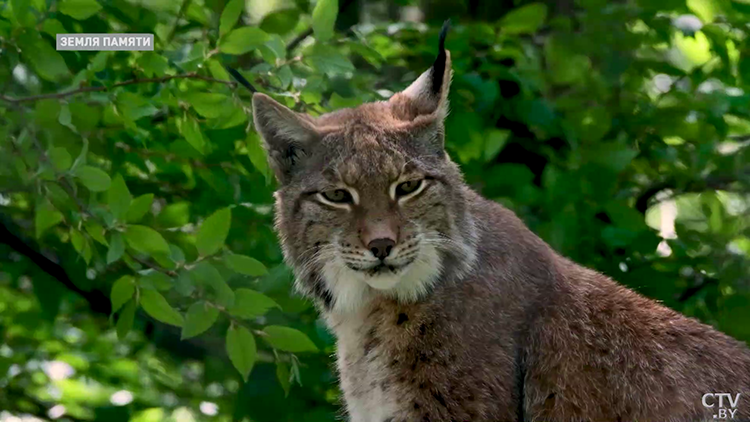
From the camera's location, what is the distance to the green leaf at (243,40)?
5336 mm

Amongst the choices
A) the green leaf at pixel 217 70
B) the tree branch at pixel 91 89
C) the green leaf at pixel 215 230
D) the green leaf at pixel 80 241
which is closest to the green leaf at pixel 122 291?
the green leaf at pixel 80 241

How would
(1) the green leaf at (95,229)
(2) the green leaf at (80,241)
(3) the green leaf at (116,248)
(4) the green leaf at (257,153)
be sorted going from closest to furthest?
(3) the green leaf at (116,248) → (1) the green leaf at (95,229) → (2) the green leaf at (80,241) → (4) the green leaf at (257,153)

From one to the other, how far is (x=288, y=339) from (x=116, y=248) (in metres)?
0.90

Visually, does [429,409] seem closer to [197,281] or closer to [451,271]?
[451,271]

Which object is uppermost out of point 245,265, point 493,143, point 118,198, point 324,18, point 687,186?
point 324,18

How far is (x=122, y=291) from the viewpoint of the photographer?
5.35m

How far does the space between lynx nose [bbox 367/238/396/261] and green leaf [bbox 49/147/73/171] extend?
141 centimetres

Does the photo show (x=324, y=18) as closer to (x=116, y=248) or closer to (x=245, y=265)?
(x=245, y=265)

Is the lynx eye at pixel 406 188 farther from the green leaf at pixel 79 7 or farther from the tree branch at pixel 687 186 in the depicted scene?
the tree branch at pixel 687 186

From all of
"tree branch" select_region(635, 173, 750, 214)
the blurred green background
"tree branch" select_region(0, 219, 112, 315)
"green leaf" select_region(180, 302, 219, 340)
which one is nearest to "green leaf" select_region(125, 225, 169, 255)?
the blurred green background

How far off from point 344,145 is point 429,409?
1.15 metres

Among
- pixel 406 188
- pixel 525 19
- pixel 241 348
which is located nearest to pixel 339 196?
pixel 406 188

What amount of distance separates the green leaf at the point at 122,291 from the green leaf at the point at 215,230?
40cm

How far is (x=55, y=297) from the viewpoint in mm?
7477
